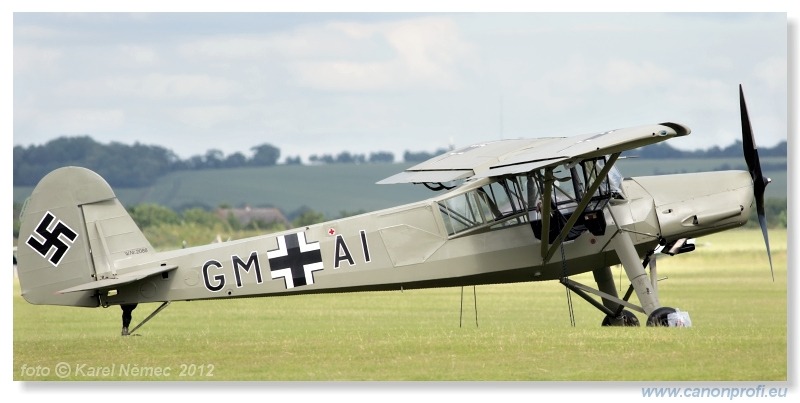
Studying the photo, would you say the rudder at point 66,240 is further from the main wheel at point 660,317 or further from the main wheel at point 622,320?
the main wheel at point 660,317

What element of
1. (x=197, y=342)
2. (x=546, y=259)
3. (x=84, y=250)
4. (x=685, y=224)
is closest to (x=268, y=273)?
(x=197, y=342)

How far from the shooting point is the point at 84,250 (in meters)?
18.5

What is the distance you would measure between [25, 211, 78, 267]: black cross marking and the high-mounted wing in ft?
14.0

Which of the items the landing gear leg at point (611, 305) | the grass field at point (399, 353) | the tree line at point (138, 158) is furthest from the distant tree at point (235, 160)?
the landing gear leg at point (611, 305)

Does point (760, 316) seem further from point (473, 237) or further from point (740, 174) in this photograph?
point (473, 237)

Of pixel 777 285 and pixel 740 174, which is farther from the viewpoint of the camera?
pixel 777 285

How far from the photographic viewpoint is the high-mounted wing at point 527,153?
55.3 ft

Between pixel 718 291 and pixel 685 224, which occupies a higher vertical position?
pixel 685 224

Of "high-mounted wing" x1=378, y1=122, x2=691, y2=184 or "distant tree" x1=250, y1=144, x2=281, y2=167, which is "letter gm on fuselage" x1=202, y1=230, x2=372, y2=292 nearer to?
"high-mounted wing" x1=378, y1=122, x2=691, y2=184

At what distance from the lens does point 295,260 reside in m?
18.6

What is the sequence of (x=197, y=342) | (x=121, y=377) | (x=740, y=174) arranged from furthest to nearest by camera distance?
(x=740, y=174)
(x=197, y=342)
(x=121, y=377)

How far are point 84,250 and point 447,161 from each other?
16.1 ft

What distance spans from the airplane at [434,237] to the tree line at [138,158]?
61.9m

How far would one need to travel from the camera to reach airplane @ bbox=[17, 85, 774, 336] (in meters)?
18.4
